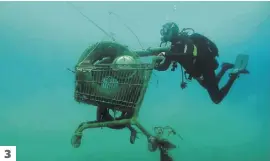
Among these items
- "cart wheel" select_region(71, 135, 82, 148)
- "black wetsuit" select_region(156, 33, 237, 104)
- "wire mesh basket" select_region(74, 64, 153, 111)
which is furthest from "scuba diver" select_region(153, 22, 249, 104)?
"cart wheel" select_region(71, 135, 82, 148)

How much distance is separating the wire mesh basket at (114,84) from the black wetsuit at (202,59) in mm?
273

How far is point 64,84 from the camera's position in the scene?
3.40 meters

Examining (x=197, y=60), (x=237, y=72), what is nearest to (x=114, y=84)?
(x=197, y=60)

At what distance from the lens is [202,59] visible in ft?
11.4

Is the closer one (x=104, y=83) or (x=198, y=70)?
(x=104, y=83)

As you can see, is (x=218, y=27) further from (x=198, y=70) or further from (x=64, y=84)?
(x=64, y=84)

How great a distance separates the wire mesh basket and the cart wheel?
30 centimetres

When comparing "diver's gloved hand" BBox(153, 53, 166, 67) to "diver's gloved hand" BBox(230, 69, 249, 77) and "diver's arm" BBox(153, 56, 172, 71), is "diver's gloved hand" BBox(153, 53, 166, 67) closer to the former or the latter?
"diver's arm" BBox(153, 56, 172, 71)

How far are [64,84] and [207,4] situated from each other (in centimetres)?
128

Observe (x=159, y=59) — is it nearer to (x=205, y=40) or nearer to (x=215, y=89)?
(x=205, y=40)

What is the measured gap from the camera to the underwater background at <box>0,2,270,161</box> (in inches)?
133

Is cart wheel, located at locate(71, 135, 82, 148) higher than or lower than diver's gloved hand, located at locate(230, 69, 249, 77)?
lower

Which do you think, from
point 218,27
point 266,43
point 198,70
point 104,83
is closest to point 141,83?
point 104,83

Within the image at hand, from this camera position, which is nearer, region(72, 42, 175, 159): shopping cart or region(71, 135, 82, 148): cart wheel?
region(72, 42, 175, 159): shopping cart
